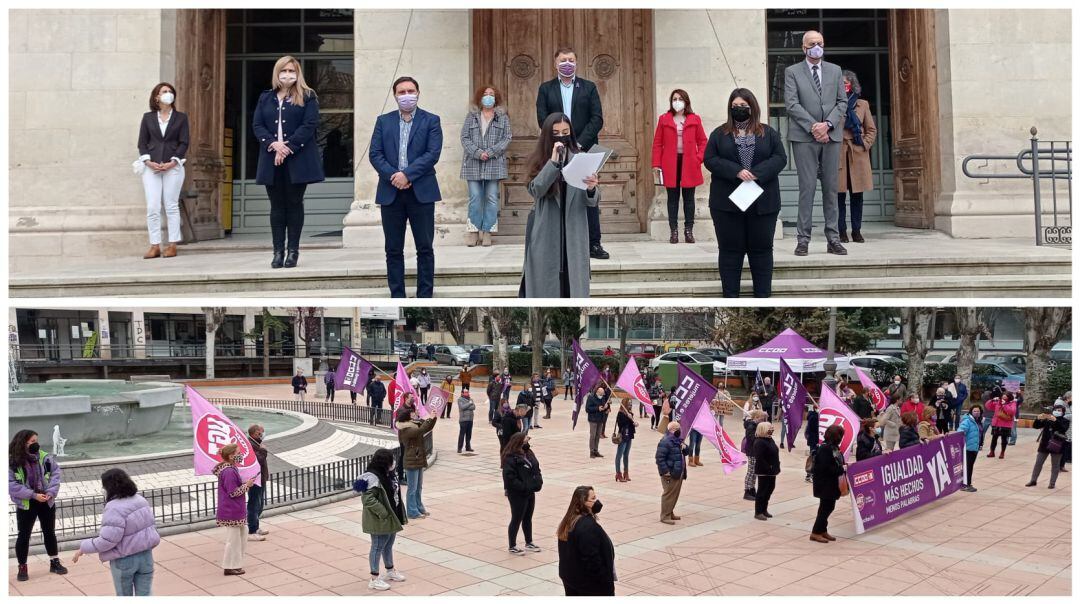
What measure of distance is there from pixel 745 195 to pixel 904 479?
12.9ft

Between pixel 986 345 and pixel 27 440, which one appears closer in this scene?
pixel 27 440

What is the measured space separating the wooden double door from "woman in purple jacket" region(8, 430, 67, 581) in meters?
8.27

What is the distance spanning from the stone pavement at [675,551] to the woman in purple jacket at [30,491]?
230 mm

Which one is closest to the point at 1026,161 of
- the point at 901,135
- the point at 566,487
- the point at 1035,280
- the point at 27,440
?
the point at 901,135

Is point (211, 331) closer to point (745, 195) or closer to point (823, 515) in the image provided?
point (823, 515)

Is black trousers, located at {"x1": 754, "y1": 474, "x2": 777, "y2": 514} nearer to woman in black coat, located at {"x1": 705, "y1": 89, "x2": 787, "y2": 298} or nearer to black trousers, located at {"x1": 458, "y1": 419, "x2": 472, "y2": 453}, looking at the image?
woman in black coat, located at {"x1": 705, "y1": 89, "x2": 787, "y2": 298}

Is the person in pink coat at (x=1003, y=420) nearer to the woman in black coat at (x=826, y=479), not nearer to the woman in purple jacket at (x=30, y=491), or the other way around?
the woman in black coat at (x=826, y=479)

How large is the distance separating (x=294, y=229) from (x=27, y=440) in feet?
11.3

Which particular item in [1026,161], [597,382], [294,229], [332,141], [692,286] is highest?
[332,141]

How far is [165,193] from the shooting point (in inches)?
497

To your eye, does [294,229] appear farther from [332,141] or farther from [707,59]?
[332,141]

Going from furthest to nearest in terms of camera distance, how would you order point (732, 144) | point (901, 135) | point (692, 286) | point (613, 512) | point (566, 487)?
point (901, 135), point (566, 487), point (613, 512), point (692, 286), point (732, 144)

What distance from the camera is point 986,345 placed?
2828cm

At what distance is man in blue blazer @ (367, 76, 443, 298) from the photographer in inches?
356
